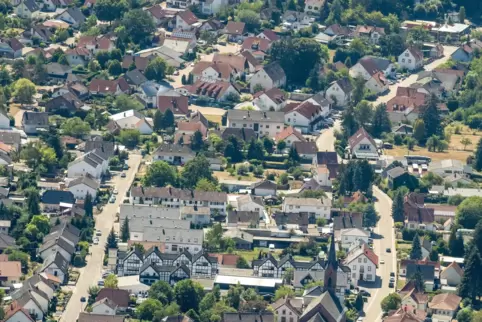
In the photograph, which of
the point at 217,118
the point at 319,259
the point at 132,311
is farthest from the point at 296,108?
the point at 132,311

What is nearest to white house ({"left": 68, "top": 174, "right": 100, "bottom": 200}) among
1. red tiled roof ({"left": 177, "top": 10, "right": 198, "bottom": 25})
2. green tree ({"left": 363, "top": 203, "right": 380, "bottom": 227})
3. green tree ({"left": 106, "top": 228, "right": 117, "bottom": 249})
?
green tree ({"left": 106, "top": 228, "right": 117, "bottom": 249})

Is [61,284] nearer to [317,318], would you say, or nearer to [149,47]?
[317,318]

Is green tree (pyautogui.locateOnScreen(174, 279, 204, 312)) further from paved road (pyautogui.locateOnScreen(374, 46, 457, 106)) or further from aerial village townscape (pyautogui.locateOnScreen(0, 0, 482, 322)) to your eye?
paved road (pyautogui.locateOnScreen(374, 46, 457, 106))

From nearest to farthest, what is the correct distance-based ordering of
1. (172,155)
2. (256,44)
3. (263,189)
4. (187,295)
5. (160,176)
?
(187,295), (160,176), (263,189), (172,155), (256,44)

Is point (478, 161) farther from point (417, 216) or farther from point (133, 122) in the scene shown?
point (133, 122)

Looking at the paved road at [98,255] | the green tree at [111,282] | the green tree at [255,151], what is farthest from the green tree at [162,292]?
the green tree at [255,151]

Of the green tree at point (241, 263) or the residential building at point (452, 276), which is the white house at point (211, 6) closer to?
the green tree at point (241, 263)

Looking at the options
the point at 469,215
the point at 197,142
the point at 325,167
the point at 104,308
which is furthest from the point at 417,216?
the point at 104,308
